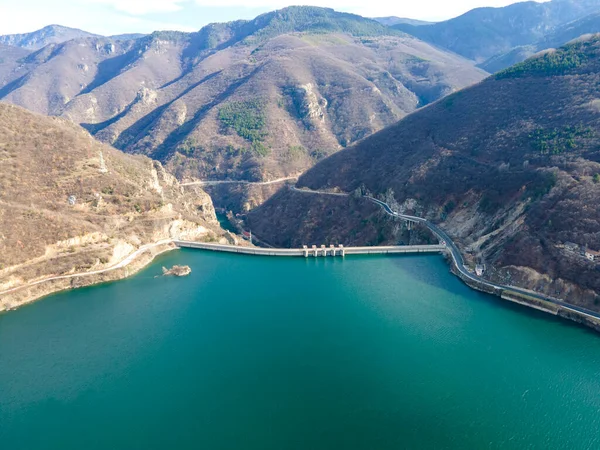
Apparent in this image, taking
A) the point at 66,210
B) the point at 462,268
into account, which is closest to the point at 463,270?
the point at 462,268

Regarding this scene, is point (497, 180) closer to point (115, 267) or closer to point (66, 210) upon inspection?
point (115, 267)

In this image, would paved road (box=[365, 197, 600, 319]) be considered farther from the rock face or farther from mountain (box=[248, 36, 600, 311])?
the rock face

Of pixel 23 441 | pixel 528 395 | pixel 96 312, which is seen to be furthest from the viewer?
pixel 96 312

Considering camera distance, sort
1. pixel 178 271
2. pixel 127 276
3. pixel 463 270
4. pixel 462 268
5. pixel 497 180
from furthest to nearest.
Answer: pixel 497 180, pixel 178 271, pixel 127 276, pixel 462 268, pixel 463 270

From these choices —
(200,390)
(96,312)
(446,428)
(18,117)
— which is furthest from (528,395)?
(18,117)

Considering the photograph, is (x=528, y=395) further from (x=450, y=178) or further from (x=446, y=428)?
(x=450, y=178)

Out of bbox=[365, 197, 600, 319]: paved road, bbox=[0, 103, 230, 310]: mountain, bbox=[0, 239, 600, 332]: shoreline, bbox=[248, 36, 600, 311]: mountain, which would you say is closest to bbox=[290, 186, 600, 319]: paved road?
bbox=[365, 197, 600, 319]: paved road
